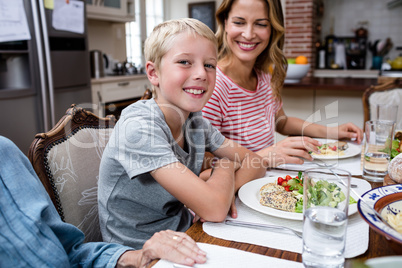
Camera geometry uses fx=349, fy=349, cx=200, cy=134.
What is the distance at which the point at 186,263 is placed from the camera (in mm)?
623

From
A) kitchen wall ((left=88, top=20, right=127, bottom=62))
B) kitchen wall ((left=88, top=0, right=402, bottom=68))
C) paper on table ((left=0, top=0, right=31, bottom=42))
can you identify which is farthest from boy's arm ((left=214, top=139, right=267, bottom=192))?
kitchen wall ((left=88, top=0, right=402, bottom=68))

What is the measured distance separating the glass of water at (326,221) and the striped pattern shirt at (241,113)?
2.73 feet

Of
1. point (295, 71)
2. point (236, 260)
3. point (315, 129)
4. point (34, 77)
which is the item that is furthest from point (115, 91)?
point (236, 260)

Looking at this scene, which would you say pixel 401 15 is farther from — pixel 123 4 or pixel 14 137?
pixel 14 137

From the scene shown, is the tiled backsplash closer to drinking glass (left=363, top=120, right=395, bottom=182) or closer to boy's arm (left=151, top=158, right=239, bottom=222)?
drinking glass (left=363, top=120, right=395, bottom=182)

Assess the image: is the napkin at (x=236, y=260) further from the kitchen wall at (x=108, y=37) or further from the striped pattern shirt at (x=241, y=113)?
the kitchen wall at (x=108, y=37)

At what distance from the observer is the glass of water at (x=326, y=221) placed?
22.5 inches

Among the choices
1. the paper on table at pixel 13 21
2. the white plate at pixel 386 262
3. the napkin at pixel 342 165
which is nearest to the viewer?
the white plate at pixel 386 262

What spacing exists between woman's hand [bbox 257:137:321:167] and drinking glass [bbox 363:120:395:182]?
0.72 ft

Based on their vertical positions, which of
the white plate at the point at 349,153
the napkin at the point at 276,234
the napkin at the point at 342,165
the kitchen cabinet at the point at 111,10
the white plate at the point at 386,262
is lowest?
the napkin at the point at 276,234

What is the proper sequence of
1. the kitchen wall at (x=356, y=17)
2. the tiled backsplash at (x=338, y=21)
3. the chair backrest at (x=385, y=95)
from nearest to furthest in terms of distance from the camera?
the chair backrest at (x=385, y=95) < the tiled backsplash at (x=338, y=21) < the kitchen wall at (x=356, y=17)

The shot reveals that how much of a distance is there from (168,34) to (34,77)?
2282 mm

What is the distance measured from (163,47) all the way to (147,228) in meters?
0.52

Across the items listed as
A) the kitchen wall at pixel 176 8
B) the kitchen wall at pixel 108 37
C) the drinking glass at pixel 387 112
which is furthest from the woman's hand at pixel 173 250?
the kitchen wall at pixel 176 8
